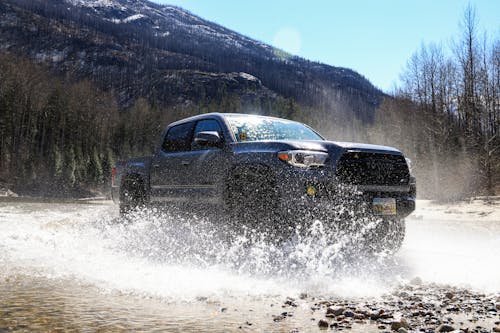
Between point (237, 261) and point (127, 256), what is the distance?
159 cm

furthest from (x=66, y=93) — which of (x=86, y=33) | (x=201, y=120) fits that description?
(x=86, y=33)

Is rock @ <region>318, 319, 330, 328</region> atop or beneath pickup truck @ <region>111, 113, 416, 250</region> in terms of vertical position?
beneath

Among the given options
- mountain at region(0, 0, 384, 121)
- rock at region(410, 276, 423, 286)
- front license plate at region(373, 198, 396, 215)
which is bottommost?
rock at region(410, 276, 423, 286)

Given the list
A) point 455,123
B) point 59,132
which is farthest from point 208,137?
point 59,132

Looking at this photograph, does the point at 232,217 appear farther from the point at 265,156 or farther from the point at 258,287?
the point at 258,287

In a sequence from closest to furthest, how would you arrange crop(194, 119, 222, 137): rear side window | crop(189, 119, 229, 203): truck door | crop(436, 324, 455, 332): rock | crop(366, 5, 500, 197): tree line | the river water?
crop(436, 324, 455, 332): rock, the river water, crop(189, 119, 229, 203): truck door, crop(194, 119, 222, 137): rear side window, crop(366, 5, 500, 197): tree line

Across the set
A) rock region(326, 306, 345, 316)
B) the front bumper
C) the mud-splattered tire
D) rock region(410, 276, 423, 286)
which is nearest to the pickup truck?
the front bumper

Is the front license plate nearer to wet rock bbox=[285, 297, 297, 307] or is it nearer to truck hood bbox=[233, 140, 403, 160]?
truck hood bbox=[233, 140, 403, 160]

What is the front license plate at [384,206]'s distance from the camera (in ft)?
16.7

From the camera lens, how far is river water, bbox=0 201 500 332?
3002mm

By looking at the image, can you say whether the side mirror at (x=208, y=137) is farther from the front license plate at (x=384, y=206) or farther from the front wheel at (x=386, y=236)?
the front wheel at (x=386, y=236)

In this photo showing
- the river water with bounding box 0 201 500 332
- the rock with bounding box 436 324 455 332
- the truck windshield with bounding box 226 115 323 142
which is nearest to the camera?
the rock with bounding box 436 324 455 332

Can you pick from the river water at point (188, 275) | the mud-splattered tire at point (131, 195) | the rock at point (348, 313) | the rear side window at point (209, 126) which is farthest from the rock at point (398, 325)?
the mud-splattered tire at point (131, 195)

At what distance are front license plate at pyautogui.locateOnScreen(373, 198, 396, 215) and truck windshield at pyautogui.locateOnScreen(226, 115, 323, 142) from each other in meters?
1.78
